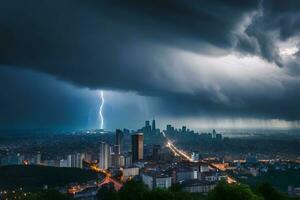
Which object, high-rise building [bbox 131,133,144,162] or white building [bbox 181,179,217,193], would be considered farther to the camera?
high-rise building [bbox 131,133,144,162]

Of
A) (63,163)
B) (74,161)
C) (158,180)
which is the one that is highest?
(74,161)

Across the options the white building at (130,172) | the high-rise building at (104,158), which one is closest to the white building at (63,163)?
the high-rise building at (104,158)

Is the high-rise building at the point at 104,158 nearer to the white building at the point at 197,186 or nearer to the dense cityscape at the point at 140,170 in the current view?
the dense cityscape at the point at 140,170

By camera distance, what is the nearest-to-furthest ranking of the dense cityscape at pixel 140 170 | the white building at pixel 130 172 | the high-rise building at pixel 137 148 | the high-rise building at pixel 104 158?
the dense cityscape at pixel 140 170 → the white building at pixel 130 172 → the high-rise building at pixel 104 158 → the high-rise building at pixel 137 148

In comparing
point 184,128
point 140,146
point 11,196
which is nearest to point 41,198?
point 11,196

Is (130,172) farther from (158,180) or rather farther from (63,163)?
(63,163)

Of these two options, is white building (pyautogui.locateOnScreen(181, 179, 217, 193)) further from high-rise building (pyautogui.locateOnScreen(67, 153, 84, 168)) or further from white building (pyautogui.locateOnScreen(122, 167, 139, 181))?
high-rise building (pyautogui.locateOnScreen(67, 153, 84, 168))

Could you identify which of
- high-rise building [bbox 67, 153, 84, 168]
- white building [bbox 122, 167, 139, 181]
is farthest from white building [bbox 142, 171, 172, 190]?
high-rise building [bbox 67, 153, 84, 168]

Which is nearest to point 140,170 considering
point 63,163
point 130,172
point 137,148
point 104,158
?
point 130,172

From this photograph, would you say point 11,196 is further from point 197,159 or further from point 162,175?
point 197,159

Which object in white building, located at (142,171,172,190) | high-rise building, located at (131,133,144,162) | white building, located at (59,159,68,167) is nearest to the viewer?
white building, located at (142,171,172,190)

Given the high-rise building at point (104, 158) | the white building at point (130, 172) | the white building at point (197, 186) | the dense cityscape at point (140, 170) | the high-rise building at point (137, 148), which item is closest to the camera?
the white building at point (197, 186)
